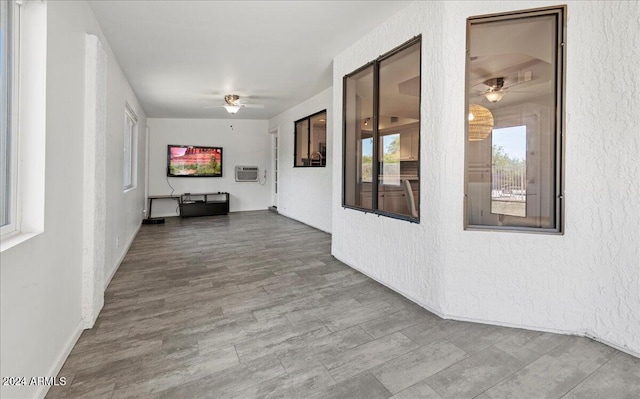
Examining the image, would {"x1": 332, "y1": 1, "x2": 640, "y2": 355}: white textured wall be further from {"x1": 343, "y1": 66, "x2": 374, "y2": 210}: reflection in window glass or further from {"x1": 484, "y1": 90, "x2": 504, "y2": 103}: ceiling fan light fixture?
{"x1": 343, "y1": 66, "x2": 374, "y2": 210}: reflection in window glass

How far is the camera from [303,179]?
273 inches

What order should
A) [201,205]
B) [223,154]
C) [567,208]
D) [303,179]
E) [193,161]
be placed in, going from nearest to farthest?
1. [567,208]
2. [303,179]
3. [201,205]
4. [193,161]
5. [223,154]

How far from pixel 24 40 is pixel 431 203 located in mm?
2858

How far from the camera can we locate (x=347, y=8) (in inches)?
109

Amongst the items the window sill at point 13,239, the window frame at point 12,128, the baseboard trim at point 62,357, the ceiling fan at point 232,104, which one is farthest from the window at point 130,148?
the window sill at point 13,239

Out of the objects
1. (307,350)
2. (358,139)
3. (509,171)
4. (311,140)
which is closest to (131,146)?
(311,140)

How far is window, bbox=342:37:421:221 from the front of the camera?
2881mm

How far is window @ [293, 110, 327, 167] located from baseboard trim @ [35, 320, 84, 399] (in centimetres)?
463

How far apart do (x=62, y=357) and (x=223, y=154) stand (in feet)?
23.5

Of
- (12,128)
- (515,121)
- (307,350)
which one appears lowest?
(307,350)

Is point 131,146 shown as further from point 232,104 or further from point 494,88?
point 494,88

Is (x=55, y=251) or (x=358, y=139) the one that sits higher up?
(x=358, y=139)

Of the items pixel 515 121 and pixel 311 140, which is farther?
pixel 311 140

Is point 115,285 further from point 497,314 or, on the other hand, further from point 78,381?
point 497,314
